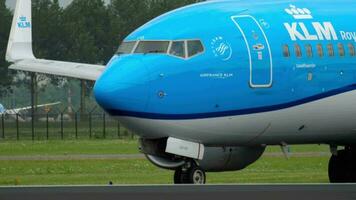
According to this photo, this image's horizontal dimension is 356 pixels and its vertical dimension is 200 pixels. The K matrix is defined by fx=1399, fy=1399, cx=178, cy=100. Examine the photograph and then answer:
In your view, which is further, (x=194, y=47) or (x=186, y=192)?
(x=194, y=47)

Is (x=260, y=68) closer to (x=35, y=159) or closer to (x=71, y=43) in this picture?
(x=35, y=159)

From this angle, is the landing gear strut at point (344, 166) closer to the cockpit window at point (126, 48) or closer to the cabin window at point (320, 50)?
the cabin window at point (320, 50)

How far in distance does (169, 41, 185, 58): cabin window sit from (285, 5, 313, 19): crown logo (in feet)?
8.59

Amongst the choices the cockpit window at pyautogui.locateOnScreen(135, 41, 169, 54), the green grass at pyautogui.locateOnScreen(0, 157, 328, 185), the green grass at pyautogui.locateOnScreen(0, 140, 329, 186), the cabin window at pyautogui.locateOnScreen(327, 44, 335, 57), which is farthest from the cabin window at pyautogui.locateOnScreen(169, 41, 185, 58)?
the green grass at pyautogui.locateOnScreen(0, 157, 328, 185)

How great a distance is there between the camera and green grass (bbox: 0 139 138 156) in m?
51.1

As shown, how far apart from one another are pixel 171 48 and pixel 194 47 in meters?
0.43

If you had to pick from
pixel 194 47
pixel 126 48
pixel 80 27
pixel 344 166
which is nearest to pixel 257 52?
pixel 194 47

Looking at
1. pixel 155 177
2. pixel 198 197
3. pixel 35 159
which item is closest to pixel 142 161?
pixel 35 159

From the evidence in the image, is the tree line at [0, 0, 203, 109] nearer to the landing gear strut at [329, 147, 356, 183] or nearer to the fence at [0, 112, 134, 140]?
the fence at [0, 112, 134, 140]

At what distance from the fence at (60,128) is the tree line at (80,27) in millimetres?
Result: 15027

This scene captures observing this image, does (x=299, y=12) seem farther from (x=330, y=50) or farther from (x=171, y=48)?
(x=171, y=48)

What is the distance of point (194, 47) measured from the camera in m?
25.4

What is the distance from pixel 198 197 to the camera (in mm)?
20016

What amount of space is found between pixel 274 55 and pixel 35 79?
291 feet
